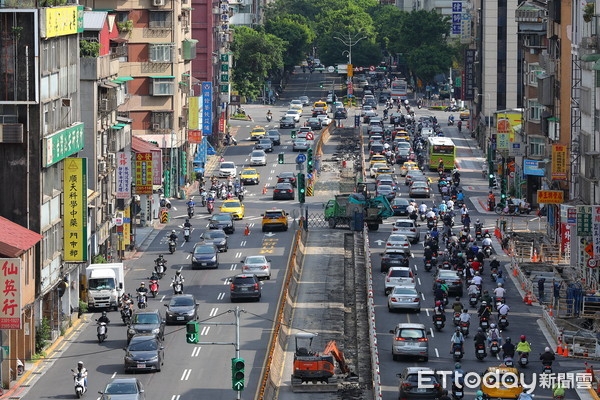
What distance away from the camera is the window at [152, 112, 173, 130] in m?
129

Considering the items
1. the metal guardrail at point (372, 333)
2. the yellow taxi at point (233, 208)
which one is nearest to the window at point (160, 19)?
the yellow taxi at point (233, 208)

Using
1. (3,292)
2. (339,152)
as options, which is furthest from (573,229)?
(339,152)

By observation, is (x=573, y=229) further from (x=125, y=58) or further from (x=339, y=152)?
(x=339, y=152)

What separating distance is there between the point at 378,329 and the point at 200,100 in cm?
7360

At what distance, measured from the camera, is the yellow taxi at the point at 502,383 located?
197ft

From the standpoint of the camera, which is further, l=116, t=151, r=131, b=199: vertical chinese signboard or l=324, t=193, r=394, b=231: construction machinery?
l=324, t=193, r=394, b=231: construction machinery

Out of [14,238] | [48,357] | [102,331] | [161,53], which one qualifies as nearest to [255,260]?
[102,331]

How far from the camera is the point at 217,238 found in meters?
102

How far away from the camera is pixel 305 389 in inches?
2527

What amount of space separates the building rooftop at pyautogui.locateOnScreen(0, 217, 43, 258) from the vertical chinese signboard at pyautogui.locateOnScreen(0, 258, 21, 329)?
1578mm

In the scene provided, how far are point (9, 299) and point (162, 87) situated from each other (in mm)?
67375

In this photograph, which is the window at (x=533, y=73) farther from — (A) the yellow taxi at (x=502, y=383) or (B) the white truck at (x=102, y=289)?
(A) the yellow taxi at (x=502, y=383)

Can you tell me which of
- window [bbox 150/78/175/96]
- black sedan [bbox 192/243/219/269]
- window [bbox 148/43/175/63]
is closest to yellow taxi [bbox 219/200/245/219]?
window [bbox 150/78/175/96]

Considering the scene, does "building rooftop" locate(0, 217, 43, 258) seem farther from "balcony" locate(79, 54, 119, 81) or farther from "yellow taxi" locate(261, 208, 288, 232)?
"yellow taxi" locate(261, 208, 288, 232)
